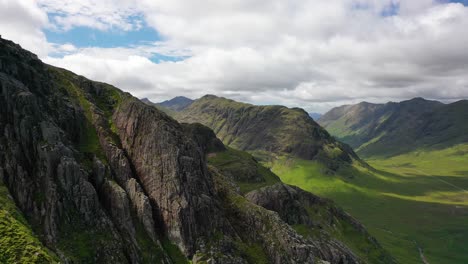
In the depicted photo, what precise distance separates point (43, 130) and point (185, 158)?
108ft

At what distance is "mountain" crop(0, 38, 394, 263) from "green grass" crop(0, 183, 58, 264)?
156 mm

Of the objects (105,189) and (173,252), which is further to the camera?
(173,252)

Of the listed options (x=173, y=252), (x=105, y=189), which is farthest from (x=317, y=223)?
(x=105, y=189)

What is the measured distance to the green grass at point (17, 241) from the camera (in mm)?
57844

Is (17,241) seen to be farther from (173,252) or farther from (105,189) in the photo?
(173,252)

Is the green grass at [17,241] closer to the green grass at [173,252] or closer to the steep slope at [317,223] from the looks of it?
the green grass at [173,252]

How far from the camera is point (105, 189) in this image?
3164 inches

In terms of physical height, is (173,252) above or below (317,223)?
above

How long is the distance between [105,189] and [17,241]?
2244 cm

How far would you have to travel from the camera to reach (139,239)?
260 ft

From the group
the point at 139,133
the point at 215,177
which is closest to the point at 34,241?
the point at 139,133

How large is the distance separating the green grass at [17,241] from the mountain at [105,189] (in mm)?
156

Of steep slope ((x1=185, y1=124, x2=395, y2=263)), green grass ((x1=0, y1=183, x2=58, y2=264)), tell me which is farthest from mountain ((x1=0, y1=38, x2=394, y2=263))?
steep slope ((x1=185, y1=124, x2=395, y2=263))

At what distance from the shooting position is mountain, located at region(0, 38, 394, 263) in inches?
2709
